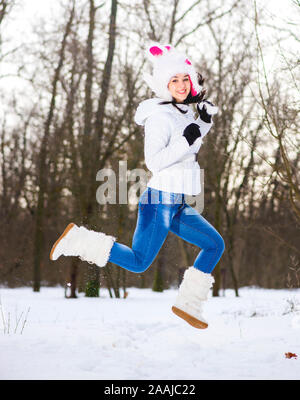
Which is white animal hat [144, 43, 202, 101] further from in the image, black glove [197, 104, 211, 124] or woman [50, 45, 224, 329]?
black glove [197, 104, 211, 124]

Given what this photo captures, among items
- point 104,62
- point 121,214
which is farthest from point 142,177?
point 104,62

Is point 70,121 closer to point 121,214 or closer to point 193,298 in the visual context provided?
point 121,214

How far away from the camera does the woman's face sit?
328 cm

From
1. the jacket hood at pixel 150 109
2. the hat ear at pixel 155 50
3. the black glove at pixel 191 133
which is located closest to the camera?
the black glove at pixel 191 133

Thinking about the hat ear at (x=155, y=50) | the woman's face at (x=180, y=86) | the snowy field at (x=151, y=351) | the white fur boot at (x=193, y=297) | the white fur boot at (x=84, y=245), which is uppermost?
the hat ear at (x=155, y=50)

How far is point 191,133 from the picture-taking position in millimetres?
3070

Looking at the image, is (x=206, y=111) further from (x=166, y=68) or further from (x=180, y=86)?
(x=166, y=68)

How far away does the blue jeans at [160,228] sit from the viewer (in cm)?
310

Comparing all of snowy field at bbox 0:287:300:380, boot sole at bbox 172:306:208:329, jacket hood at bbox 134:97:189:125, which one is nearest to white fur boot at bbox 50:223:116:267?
boot sole at bbox 172:306:208:329

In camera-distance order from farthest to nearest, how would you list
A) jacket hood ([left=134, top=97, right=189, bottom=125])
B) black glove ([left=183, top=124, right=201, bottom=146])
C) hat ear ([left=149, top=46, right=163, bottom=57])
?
hat ear ([left=149, top=46, right=163, bottom=57]), jacket hood ([left=134, top=97, right=189, bottom=125]), black glove ([left=183, top=124, right=201, bottom=146])

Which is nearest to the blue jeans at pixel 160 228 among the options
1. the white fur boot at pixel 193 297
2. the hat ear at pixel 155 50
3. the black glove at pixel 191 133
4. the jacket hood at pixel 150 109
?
the white fur boot at pixel 193 297

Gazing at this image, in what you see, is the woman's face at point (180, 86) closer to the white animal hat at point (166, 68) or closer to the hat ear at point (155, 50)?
the white animal hat at point (166, 68)

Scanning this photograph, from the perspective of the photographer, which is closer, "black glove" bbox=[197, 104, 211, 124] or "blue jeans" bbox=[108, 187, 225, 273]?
"blue jeans" bbox=[108, 187, 225, 273]

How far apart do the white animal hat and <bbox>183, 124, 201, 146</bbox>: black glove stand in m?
0.37
